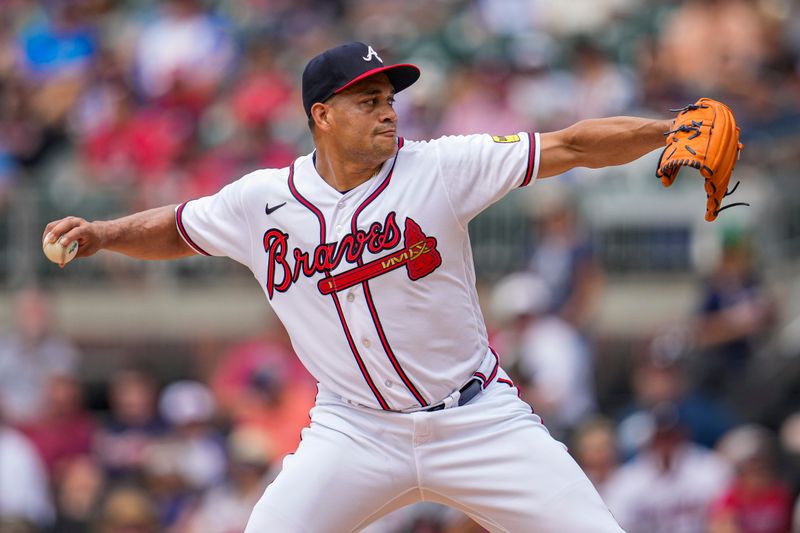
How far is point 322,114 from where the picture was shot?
504 cm

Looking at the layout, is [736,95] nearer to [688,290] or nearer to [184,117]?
[688,290]

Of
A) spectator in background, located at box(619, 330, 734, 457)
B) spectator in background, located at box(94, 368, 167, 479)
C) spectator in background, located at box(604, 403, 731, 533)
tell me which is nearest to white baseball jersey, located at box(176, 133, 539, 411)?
spectator in background, located at box(604, 403, 731, 533)

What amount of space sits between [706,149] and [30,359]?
25.0 ft

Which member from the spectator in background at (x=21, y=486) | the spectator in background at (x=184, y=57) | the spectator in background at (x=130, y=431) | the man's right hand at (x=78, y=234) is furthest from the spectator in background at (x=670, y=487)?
the spectator in background at (x=184, y=57)

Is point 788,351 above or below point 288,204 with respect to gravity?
below

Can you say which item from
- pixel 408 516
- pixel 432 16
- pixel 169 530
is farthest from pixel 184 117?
pixel 408 516

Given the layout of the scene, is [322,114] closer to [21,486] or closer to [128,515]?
[128,515]

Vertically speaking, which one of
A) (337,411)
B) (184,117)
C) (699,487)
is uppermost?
(184,117)

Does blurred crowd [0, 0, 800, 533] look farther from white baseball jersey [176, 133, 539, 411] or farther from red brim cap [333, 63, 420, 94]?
red brim cap [333, 63, 420, 94]

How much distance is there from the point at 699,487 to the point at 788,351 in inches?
64.7

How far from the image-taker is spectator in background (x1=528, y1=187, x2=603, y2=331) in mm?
9500

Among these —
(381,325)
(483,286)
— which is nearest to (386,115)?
(381,325)

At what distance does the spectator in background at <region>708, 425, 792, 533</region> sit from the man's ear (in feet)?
12.6

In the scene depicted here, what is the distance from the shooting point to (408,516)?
8422mm
